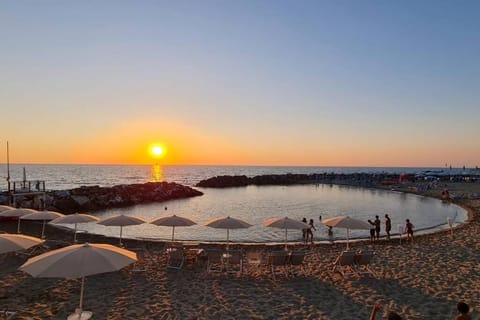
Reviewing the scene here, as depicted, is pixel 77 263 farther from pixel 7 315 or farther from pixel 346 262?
pixel 346 262

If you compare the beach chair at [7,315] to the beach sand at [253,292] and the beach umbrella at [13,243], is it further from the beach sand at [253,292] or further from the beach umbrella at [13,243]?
the beach umbrella at [13,243]

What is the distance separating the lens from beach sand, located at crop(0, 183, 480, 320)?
7820mm

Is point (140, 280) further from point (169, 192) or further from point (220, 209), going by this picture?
point (169, 192)

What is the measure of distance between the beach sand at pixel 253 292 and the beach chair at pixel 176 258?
0.27m

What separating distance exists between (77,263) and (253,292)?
181 inches

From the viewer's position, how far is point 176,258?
11500 millimetres

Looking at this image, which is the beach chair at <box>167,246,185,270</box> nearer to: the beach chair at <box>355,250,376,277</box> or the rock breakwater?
the beach chair at <box>355,250,376,277</box>

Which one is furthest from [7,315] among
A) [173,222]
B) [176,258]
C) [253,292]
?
[173,222]

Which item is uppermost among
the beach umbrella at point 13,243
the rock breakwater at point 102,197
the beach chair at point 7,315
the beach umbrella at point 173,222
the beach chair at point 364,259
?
the beach umbrella at point 13,243

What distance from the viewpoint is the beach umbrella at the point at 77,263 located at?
5809 mm

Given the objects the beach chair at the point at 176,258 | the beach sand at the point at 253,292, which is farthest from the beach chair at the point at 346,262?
the beach chair at the point at 176,258

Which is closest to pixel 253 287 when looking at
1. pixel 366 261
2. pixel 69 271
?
pixel 366 261

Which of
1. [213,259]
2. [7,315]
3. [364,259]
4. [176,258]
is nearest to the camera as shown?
[7,315]

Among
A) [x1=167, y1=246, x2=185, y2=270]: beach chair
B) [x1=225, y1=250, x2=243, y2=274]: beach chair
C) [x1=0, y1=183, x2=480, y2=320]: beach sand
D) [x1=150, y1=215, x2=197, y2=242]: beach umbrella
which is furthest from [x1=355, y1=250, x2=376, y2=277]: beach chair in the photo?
[x1=150, y1=215, x2=197, y2=242]: beach umbrella
